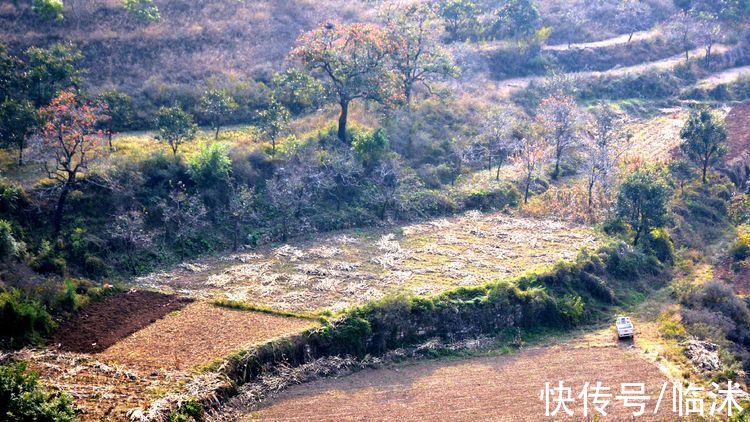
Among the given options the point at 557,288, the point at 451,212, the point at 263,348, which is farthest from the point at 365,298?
the point at 451,212

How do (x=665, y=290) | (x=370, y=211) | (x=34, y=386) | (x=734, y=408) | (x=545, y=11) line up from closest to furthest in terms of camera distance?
(x=34, y=386) < (x=734, y=408) < (x=665, y=290) < (x=370, y=211) < (x=545, y=11)

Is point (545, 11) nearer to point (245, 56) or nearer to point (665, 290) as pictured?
point (245, 56)

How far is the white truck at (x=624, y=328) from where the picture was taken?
31.0m

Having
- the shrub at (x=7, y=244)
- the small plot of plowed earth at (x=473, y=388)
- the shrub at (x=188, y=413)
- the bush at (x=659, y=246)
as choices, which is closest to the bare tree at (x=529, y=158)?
the bush at (x=659, y=246)

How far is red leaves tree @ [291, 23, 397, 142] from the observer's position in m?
42.4

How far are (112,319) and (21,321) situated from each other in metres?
3.44

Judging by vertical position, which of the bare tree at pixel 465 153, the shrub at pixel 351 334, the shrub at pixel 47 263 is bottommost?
the shrub at pixel 351 334

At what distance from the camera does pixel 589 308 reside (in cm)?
3378

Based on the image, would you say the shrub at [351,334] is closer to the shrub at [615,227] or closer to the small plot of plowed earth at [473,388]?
the small plot of plowed earth at [473,388]

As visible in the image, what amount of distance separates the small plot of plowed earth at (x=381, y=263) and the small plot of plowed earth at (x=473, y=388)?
4.45 metres

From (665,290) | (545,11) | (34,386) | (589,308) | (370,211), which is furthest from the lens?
(545,11)

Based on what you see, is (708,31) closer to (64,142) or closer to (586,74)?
(586,74)

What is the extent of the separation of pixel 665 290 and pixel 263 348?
20.4 m

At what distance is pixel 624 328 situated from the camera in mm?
31062
